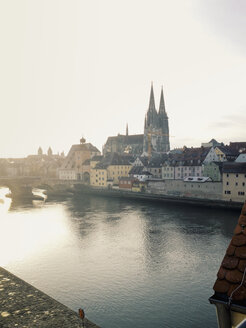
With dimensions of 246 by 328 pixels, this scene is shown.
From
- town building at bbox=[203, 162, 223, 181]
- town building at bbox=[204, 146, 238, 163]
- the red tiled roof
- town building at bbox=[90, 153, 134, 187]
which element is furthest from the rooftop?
the red tiled roof

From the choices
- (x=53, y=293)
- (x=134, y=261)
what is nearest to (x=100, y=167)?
(x=134, y=261)

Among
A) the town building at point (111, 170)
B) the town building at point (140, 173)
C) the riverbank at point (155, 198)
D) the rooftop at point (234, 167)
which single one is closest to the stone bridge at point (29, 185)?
the riverbank at point (155, 198)

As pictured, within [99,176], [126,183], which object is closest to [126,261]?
[126,183]

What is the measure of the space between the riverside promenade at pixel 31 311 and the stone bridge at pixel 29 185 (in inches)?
2473

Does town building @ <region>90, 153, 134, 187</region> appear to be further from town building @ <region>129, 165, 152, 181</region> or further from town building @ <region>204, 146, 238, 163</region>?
town building @ <region>204, 146, 238, 163</region>

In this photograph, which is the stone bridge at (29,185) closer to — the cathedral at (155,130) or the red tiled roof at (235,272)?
the cathedral at (155,130)

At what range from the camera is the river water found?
16375 mm

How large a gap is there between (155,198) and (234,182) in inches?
736

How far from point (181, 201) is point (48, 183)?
46.1 meters

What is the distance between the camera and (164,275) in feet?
70.1

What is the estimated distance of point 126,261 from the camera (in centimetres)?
2469

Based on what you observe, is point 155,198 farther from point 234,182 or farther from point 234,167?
point 234,167

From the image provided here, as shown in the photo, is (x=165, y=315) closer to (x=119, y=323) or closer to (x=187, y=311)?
(x=187, y=311)

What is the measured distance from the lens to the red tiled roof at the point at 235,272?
11.3ft
